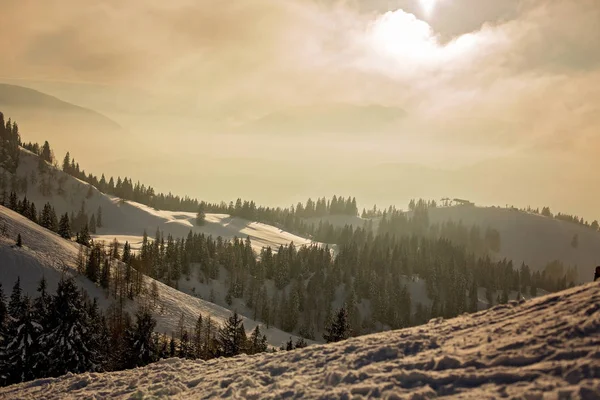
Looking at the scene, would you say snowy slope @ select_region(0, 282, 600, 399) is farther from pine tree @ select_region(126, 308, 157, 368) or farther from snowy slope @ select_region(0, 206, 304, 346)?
snowy slope @ select_region(0, 206, 304, 346)

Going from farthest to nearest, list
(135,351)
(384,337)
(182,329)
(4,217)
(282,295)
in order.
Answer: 1. (282,295)
2. (4,217)
3. (182,329)
4. (135,351)
5. (384,337)

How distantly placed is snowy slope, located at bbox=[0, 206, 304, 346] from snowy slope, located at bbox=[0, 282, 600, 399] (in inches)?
3132

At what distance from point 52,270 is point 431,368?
10238 cm

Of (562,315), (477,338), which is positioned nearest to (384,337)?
(477,338)

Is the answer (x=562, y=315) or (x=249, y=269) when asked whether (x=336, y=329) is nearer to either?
(x=562, y=315)

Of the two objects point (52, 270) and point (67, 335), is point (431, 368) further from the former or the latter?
point (52, 270)

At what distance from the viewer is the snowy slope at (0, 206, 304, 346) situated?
295 feet

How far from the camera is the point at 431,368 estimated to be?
13.0 metres

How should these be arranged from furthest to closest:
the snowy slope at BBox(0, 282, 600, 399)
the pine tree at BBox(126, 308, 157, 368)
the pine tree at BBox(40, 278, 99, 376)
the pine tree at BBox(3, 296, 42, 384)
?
the pine tree at BBox(126, 308, 157, 368), the pine tree at BBox(40, 278, 99, 376), the pine tree at BBox(3, 296, 42, 384), the snowy slope at BBox(0, 282, 600, 399)

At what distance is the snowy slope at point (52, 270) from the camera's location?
90.0 m

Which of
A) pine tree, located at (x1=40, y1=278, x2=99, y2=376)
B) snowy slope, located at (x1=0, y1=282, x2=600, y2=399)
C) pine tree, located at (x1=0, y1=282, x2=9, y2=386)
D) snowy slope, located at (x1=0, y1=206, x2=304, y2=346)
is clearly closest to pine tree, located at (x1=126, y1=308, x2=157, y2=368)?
pine tree, located at (x1=40, y1=278, x2=99, y2=376)

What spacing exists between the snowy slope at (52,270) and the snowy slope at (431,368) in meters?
79.6

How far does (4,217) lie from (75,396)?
10894 cm

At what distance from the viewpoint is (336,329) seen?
45094 mm
